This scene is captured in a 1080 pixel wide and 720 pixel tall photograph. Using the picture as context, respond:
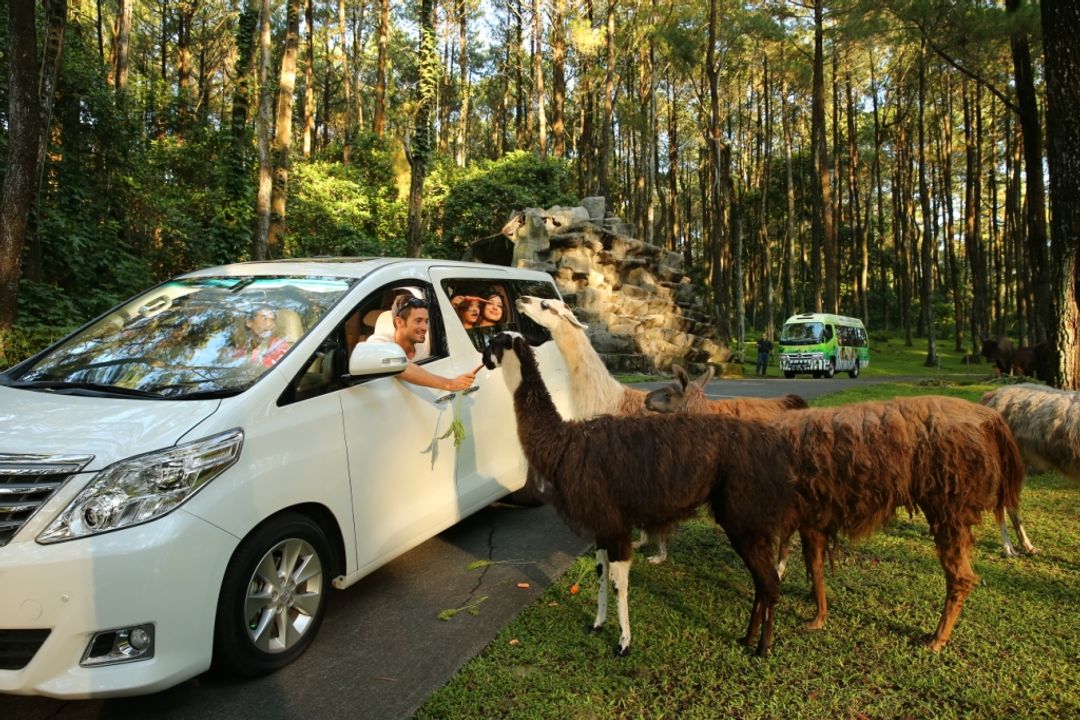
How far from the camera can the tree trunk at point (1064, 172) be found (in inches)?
336

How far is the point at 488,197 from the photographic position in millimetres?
25625

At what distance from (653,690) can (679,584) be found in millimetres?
1386

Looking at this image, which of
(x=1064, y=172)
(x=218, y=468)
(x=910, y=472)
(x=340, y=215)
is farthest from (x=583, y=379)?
(x=340, y=215)

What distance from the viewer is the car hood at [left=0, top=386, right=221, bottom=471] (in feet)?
9.22

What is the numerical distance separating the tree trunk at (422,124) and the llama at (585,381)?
11.4 metres

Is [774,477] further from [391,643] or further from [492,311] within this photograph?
[492,311]

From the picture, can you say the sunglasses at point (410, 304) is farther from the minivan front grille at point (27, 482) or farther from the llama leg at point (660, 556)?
the llama leg at point (660, 556)

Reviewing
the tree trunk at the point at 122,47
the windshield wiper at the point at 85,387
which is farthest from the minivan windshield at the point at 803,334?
the windshield wiper at the point at 85,387

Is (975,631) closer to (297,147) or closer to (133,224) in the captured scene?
(133,224)

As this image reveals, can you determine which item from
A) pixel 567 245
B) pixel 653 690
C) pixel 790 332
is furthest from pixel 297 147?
pixel 653 690

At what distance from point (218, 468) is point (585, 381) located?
2.90 metres

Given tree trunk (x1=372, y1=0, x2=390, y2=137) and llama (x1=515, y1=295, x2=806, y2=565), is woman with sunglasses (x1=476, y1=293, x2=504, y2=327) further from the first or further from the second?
tree trunk (x1=372, y1=0, x2=390, y2=137)

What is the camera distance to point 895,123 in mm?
34188

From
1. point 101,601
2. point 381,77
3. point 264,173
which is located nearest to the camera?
point 101,601
